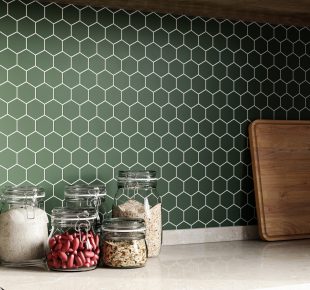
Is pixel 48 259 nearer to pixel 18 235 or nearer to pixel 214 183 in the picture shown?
pixel 18 235

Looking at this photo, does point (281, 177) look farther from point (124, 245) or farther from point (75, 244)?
point (75, 244)

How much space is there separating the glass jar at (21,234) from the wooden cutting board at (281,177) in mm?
747

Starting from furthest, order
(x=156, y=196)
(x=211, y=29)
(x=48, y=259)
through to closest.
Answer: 1. (x=211, y=29)
2. (x=156, y=196)
3. (x=48, y=259)

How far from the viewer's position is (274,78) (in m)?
2.10

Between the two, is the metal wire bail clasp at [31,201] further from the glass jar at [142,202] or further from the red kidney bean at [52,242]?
the glass jar at [142,202]

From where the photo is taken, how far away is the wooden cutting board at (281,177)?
200 centimetres

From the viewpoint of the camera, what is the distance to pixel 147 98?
193 cm

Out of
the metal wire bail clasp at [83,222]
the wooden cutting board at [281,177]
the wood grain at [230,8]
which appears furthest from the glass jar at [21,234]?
the wooden cutting board at [281,177]

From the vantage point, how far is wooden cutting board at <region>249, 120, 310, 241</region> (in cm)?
200

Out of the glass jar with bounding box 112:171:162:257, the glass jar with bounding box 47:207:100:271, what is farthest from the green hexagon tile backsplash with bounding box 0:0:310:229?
the glass jar with bounding box 47:207:100:271

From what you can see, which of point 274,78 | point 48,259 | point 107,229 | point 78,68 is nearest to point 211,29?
point 274,78

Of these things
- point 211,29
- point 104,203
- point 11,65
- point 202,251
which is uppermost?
point 211,29

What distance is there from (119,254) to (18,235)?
266 millimetres

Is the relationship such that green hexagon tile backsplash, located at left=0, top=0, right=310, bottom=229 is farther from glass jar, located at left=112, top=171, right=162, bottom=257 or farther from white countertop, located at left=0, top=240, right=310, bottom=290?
white countertop, located at left=0, top=240, right=310, bottom=290
